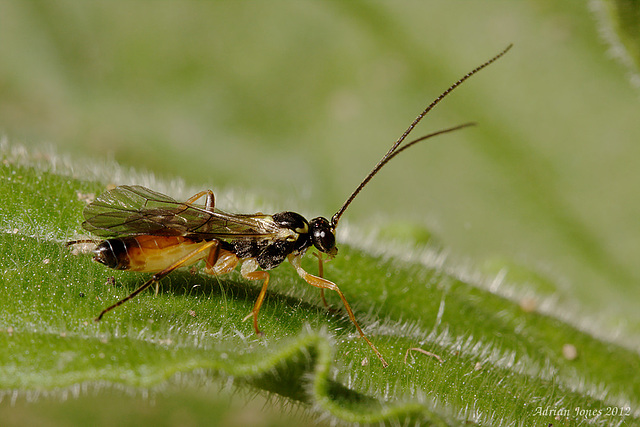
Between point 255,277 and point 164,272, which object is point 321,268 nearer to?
point 255,277

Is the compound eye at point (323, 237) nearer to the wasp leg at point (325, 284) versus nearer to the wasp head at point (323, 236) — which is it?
the wasp head at point (323, 236)

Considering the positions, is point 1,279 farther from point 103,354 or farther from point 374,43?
point 374,43

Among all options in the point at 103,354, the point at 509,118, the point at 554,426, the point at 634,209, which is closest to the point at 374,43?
the point at 509,118

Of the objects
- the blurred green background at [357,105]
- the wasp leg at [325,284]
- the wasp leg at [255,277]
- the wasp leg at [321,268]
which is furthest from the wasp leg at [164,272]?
the blurred green background at [357,105]

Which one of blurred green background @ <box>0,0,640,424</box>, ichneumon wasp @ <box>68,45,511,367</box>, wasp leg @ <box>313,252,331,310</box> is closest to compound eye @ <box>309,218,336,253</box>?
ichneumon wasp @ <box>68,45,511,367</box>

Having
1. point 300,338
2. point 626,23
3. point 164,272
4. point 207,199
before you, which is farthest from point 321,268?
point 626,23

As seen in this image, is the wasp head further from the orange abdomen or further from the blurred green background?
the blurred green background
